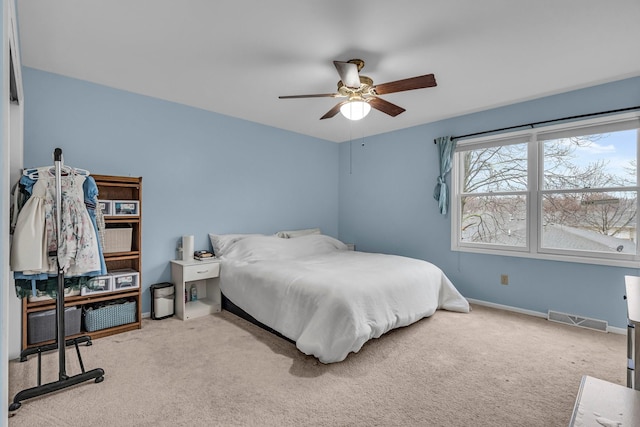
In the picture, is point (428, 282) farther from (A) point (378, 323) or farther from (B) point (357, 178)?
(B) point (357, 178)

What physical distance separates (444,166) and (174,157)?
3.40m

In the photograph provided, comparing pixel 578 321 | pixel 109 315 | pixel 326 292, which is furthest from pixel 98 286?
pixel 578 321

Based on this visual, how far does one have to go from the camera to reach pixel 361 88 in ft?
8.60

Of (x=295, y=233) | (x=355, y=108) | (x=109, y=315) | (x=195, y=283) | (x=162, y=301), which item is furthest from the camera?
(x=295, y=233)

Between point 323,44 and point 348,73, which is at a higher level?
point 323,44

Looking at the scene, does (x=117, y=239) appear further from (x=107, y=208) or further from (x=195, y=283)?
(x=195, y=283)

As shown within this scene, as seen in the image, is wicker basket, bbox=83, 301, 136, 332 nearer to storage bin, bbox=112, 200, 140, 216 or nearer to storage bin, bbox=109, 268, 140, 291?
storage bin, bbox=109, 268, 140, 291

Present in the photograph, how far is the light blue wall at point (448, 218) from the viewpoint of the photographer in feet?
10.3

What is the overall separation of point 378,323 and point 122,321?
2426 mm

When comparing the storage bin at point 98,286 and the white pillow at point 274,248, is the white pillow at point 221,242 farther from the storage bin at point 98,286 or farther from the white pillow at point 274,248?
the storage bin at point 98,286

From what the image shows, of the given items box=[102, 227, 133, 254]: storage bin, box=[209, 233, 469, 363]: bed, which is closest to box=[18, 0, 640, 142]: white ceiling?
box=[102, 227, 133, 254]: storage bin

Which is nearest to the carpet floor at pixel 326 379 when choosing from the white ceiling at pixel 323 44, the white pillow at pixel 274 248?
the white pillow at pixel 274 248

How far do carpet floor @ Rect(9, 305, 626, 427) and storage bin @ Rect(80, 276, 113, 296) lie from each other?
0.44m

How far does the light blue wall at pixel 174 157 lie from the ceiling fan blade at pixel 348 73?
2.15 meters
